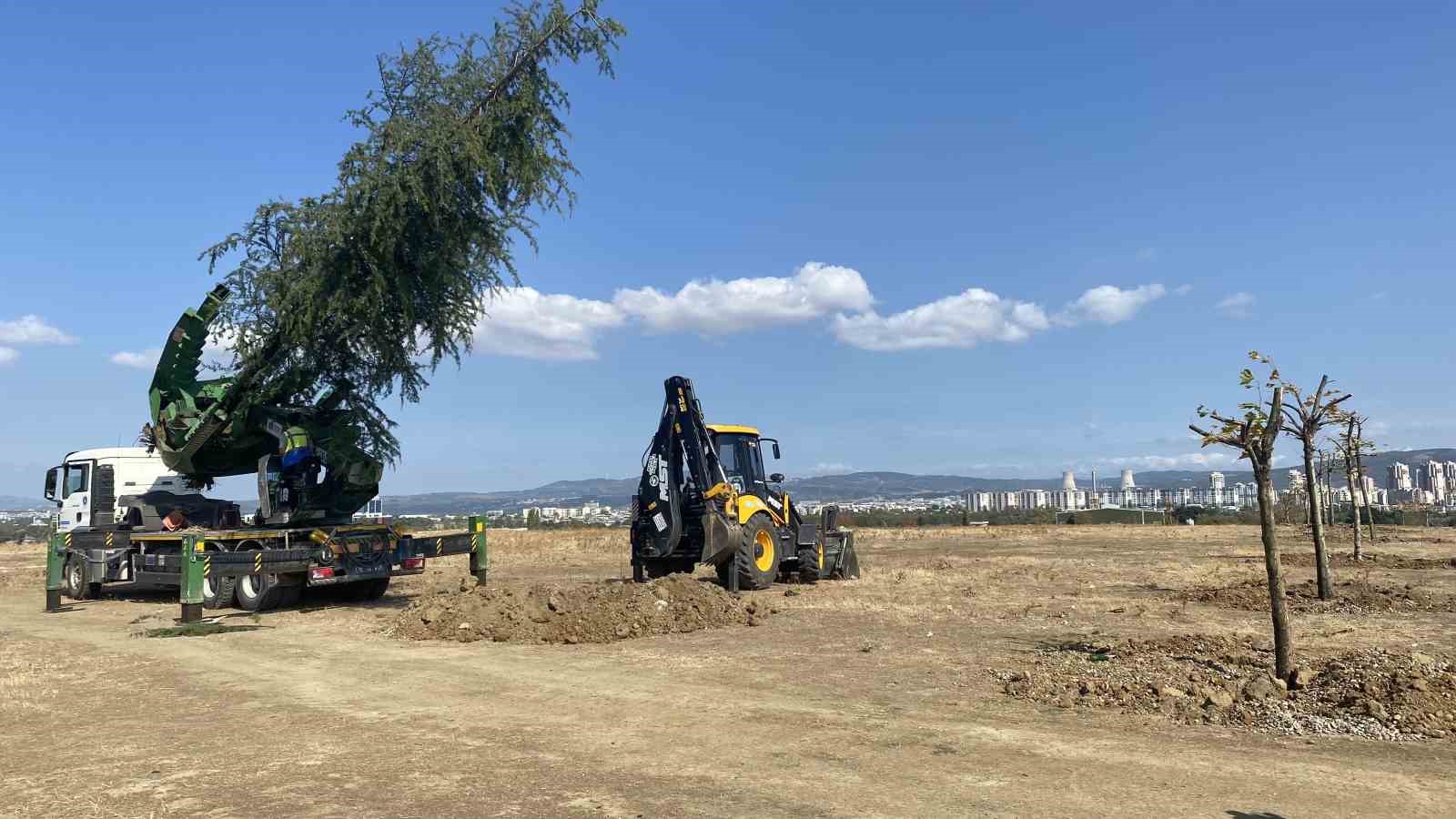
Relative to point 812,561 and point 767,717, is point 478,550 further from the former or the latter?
point 767,717

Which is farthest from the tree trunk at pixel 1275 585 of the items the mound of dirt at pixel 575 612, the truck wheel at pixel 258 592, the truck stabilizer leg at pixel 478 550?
the truck wheel at pixel 258 592

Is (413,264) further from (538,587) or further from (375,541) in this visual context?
(538,587)

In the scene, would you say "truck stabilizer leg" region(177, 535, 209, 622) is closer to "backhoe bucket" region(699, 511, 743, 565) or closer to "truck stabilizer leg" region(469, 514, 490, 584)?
"truck stabilizer leg" region(469, 514, 490, 584)

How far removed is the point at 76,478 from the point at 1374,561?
3033 cm

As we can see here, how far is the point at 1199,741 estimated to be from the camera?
7094 mm

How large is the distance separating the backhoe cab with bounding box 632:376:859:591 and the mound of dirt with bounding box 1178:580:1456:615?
291 inches

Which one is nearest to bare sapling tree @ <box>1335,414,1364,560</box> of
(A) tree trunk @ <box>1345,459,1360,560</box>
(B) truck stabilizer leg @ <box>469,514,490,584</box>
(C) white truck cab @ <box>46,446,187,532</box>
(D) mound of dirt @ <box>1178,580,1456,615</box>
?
(A) tree trunk @ <box>1345,459,1360,560</box>

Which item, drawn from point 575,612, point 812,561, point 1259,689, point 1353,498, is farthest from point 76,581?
point 1353,498

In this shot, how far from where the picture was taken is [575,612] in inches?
540

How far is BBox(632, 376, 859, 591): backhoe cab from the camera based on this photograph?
1728 cm

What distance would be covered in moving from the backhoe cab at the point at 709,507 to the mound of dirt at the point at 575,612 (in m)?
2.14

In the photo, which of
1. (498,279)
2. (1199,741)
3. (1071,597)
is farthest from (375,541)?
(1199,741)

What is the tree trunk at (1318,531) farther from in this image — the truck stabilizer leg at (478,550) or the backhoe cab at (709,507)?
the truck stabilizer leg at (478,550)

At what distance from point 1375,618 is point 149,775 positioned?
1431 cm
